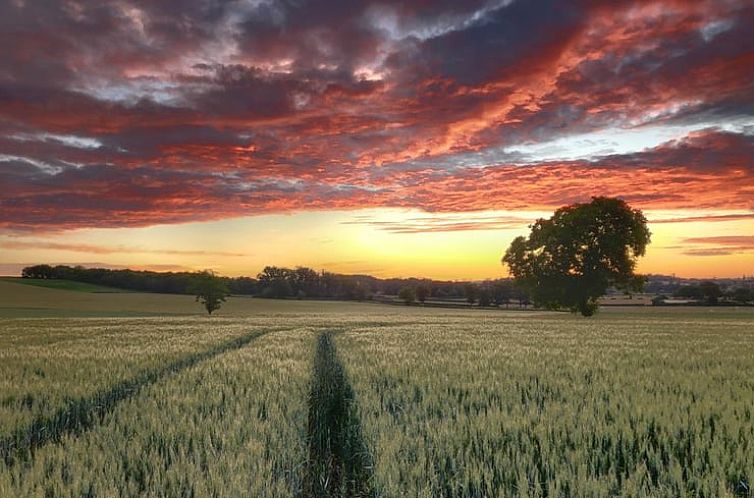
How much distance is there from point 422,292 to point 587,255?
73.0 m

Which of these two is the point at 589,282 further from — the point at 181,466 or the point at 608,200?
the point at 181,466

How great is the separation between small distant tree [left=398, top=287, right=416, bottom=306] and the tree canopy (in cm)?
5976

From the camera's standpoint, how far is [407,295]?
111 metres

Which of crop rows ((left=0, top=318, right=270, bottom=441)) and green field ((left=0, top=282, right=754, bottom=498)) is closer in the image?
green field ((left=0, top=282, right=754, bottom=498))

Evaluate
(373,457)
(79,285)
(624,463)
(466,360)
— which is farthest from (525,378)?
(79,285)

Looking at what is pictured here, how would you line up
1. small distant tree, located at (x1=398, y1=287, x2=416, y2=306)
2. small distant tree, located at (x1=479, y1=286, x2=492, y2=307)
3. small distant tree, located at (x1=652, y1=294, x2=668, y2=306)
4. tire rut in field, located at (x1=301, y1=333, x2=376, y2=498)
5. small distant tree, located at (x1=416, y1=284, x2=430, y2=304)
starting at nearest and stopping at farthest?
tire rut in field, located at (x1=301, y1=333, x2=376, y2=498) < small distant tree, located at (x1=652, y1=294, x2=668, y2=306) < small distant tree, located at (x1=479, y1=286, x2=492, y2=307) < small distant tree, located at (x1=398, y1=287, x2=416, y2=306) < small distant tree, located at (x1=416, y1=284, x2=430, y2=304)

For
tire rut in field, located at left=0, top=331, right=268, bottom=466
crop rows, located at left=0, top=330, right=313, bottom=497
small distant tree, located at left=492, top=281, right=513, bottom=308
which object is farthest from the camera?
small distant tree, located at left=492, top=281, right=513, bottom=308

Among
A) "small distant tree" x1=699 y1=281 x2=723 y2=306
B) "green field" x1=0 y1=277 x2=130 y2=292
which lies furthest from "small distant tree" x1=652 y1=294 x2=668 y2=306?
"green field" x1=0 y1=277 x2=130 y2=292

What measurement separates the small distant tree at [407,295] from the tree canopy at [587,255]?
59.8 meters

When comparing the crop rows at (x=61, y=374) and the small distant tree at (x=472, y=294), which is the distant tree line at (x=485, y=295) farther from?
the crop rows at (x=61, y=374)

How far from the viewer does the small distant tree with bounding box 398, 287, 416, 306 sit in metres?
110

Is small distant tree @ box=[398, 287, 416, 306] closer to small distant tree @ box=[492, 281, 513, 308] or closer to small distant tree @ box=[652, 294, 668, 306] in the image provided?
small distant tree @ box=[492, 281, 513, 308]

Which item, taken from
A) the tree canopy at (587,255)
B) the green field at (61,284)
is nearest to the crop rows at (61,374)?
the tree canopy at (587,255)

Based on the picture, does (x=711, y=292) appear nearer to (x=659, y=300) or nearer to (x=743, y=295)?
(x=743, y=295)
